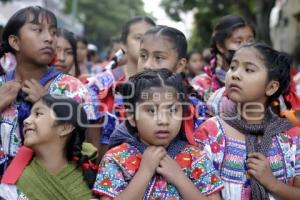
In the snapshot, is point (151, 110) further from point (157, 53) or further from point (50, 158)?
point (157, 53)

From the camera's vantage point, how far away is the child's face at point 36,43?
125 inches

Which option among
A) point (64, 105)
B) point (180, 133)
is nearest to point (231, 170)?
point (180, 133)

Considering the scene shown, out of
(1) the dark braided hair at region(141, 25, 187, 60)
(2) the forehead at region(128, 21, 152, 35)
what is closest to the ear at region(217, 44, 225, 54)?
(2) the forehead at region(128, 21, 152, 35)

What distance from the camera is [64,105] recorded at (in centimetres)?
279

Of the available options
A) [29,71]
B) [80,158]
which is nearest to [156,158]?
[80,158]

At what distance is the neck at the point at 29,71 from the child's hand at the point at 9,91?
0.53 ft

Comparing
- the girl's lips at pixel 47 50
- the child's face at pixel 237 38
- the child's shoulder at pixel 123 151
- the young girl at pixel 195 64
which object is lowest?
the child's shoulder at pixel 123 151

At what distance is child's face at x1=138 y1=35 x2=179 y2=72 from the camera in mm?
3285

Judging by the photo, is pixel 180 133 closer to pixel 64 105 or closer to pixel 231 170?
pixel 231 170

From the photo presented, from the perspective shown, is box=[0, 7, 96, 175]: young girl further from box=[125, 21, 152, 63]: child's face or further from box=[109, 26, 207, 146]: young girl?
box=[125, 21, 152, 63]: child's face

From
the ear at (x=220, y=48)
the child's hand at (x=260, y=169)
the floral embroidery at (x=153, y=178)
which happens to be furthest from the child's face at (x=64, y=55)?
the child's hand at (x=260, y=169)

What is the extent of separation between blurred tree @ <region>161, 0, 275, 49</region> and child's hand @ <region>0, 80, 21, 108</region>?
8960 millimetres

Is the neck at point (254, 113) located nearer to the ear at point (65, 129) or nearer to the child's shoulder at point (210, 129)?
the child's shoulder at point (210, 129)

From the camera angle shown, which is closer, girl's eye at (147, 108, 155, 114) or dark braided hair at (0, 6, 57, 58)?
girl's eye at (147, 108, 155, 114)
